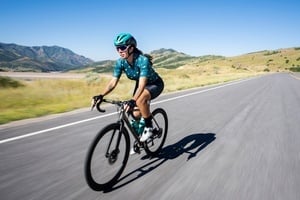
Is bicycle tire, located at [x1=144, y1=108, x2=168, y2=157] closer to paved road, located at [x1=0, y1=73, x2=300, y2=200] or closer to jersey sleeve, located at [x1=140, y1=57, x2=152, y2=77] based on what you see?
paved road, located at [x1=0, y1=73, x2=300, y2=200]

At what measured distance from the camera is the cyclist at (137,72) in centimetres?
450

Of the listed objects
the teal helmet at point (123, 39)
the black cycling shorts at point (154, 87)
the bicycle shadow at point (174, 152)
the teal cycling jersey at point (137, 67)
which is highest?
the teal helmet at point (123, 39)

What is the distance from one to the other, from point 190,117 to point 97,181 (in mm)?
6283

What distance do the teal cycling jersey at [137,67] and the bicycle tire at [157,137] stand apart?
106 centimetres

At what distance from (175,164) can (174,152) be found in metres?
0.75

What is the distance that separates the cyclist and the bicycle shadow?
508mm

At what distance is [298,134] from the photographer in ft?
25.7

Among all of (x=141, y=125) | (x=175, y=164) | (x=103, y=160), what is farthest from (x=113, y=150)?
(x=175, y=164)

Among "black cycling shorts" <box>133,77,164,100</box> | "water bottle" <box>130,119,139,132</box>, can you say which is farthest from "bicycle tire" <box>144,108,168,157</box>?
"black cycling shorts" <box>133,77,164,100</box>

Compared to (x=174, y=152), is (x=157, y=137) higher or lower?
higher

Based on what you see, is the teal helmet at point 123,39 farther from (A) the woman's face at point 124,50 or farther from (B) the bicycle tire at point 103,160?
(B) the bicycle tire at point 103,160

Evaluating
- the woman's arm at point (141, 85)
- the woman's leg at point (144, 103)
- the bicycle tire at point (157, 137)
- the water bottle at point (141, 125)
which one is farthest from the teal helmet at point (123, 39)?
the bicycle tire at point (157, 137)

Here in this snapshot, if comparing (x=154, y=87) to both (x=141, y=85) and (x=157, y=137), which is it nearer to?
(x=141, y=85)

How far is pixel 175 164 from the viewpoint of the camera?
5242mm
